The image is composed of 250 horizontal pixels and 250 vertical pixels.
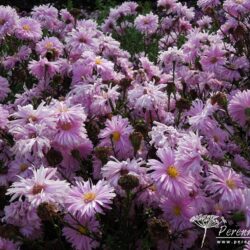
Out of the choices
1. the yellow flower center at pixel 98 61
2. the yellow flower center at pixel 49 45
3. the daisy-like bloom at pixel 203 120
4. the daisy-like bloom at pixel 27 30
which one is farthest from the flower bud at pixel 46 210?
the daisy-like bloom at pixel 27 30

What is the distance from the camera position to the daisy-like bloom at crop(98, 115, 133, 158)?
2.01m

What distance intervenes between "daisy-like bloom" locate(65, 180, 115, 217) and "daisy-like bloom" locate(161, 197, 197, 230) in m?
0.19

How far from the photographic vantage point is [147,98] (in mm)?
2193

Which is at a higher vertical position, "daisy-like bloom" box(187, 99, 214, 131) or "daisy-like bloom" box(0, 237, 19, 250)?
"daisy-like bloom" box(187, 99, 214, 131)

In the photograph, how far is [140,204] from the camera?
5.97 ft

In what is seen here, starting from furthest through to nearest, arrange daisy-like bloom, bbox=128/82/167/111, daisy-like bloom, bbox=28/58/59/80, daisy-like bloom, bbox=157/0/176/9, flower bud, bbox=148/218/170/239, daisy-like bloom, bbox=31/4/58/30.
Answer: daisy-like bloom, bbox=157/0/176/9 → daisy-like bloom, bbox=31/4/58/30 → daisy-like bloom, bbox=28/58/59/80 → daisy-like bloom, bbox=128/82/167/111 → flower bud, bbox=148/218/170/239

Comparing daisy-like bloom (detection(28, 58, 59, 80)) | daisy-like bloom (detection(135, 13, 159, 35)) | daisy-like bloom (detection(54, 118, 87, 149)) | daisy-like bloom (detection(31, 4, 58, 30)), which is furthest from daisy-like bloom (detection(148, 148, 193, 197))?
daisy-like bloom (detection(31, 4, 58, 30))

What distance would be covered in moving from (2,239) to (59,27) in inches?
102

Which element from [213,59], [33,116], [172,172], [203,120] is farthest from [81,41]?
[172,172]

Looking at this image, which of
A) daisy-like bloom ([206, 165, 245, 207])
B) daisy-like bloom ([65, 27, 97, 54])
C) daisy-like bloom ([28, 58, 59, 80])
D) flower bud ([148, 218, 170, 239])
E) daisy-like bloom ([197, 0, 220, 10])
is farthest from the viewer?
daisy-like bloom ([197, 0, 220, 10])

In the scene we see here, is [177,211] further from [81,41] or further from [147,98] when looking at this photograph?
[81,41]

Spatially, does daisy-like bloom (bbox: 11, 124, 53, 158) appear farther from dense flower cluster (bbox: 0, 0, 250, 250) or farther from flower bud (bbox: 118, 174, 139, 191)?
flower bud (bbox: 118, 174, 139, 191)

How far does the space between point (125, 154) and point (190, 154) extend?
1.18 feet

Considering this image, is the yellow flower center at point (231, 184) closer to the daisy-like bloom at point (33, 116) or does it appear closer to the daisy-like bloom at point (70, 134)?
the daisy-like bloom at point (70, 134)
